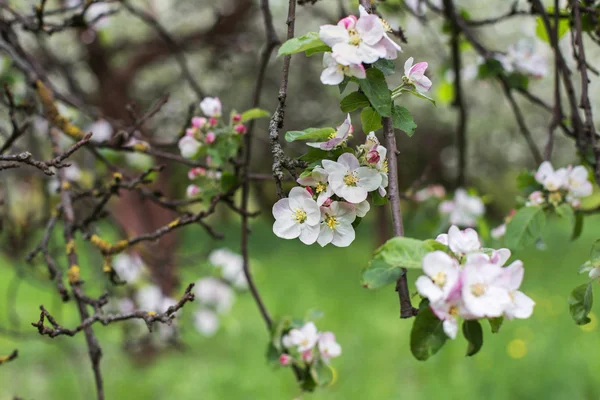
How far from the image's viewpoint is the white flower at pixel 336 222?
0.81 meters

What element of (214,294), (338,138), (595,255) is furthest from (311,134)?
(214,294)

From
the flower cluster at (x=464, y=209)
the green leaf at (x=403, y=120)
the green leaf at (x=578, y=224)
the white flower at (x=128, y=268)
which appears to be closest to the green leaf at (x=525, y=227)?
the green leaf at (x=578, y=224)

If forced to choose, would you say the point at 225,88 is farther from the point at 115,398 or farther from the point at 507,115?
the point at 507,115

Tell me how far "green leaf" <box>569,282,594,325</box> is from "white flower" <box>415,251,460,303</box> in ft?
1.11

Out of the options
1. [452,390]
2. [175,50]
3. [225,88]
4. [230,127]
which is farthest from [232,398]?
[225,88]

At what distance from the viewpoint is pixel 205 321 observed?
350cm

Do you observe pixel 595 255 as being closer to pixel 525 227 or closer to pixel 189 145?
pixel 525 227

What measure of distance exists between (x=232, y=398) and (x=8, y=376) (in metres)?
1.82

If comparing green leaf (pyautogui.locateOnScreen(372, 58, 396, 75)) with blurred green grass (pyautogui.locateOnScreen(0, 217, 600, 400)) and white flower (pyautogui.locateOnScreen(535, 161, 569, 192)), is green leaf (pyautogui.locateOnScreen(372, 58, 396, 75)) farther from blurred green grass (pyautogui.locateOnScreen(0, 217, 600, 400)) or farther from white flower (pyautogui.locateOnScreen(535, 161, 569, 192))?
blurred green grass (pyautogui.locateOnScreen(0, 217, 600, 400))

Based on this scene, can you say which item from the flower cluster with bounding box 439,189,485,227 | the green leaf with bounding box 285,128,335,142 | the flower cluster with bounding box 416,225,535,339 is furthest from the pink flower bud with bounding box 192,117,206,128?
the flower cluster with bounding box 439,189,485,227

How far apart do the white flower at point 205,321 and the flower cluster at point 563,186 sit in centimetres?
244

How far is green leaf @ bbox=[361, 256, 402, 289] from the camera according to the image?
0.71 meters

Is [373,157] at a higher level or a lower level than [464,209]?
lower

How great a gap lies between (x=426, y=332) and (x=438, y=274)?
9cm
